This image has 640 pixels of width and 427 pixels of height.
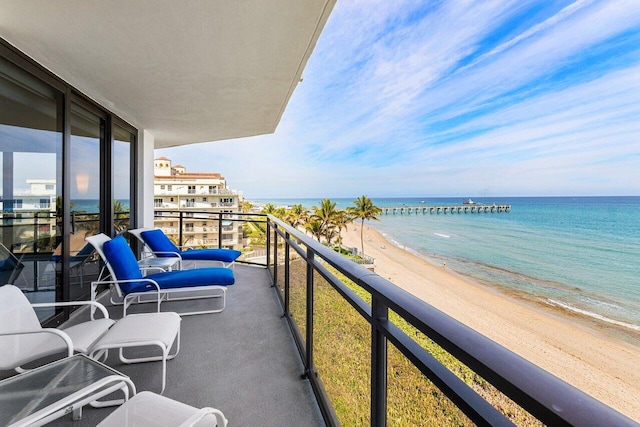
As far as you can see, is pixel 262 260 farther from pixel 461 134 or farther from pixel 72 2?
pixel 461 134

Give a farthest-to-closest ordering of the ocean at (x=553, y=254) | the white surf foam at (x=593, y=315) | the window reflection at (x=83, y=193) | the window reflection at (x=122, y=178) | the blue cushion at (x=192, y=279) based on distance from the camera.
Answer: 1. the ocean at (x=553, y=254)
2. the white surf foam at (x=593, y=315)
3. the window reflection at (x=122, y=178)
4. the window reflection at (x=83, y=193)
5. the blue cushion at (x=192, y=279)

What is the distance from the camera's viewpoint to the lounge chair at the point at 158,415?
4.02 feet

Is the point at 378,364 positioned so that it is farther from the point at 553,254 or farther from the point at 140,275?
the point at 553,254

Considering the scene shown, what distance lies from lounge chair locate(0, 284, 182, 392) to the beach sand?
735cm

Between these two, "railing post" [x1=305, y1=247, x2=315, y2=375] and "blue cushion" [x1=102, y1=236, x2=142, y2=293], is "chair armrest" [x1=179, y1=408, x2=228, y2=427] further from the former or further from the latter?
"blue cushion" [x1=102, y1=236, x2=142, y2=293]

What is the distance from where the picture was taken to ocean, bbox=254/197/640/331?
56.2 feet

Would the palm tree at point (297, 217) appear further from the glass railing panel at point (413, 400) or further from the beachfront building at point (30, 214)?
the glass railing panel at point (413, 400)

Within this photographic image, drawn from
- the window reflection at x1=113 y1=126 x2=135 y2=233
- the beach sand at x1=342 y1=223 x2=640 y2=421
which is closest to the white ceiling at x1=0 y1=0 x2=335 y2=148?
the window reflection at x1=113 y1=126 x2=135 y2=233

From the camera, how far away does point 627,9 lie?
73.9ft

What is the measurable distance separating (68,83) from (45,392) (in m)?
3.10

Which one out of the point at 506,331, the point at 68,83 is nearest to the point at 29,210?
the point at 68,83

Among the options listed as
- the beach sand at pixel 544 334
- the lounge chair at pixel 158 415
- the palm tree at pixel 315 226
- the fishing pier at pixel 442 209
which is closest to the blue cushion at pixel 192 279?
the lounge chair at pixel 158 415

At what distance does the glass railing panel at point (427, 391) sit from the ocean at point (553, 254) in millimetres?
18493

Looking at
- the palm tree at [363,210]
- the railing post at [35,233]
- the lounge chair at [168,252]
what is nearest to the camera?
the railing post at [35,233]
